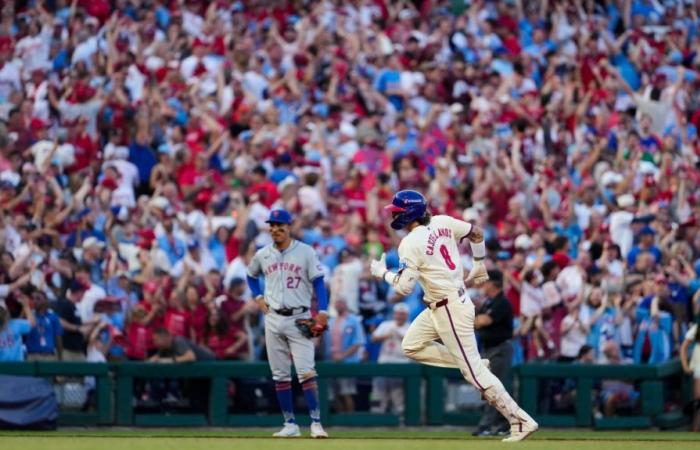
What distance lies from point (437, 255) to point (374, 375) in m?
4.55

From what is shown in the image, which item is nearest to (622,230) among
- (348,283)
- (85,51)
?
(348,283)

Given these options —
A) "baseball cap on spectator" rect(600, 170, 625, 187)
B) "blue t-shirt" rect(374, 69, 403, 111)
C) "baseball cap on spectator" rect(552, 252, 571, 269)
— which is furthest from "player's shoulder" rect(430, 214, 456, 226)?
"blue t-shirt" rect(374, 69, 403, 111)

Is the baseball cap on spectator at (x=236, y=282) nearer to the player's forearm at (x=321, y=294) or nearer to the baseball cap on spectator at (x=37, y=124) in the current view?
the player's forearm at (x=321, y=294)

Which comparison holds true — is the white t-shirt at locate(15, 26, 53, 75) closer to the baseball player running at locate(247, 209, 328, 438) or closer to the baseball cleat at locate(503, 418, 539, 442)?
the baseball player running at locate(247, 209, 328, 438)

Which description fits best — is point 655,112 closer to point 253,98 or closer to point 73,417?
point 253,98

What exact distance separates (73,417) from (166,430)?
107 cm

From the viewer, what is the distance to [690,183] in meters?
21.4

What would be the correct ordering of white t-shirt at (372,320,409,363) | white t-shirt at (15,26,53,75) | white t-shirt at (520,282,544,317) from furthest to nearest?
white t-shirt at (15,26,53,75) < white t-shirt at (520,282,544,317) < white t-shirt at (372,320,409,363)

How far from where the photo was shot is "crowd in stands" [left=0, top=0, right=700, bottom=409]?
17391 mm

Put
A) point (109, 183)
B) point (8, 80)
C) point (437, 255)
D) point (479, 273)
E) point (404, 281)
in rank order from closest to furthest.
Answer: point (404, 281) < point (437, 255) < point (479, 273) < point (109, 183) < point (8, 80)

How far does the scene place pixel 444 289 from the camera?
Answer: 12555 millimetres

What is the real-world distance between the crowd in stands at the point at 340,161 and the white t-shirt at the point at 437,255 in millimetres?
4517

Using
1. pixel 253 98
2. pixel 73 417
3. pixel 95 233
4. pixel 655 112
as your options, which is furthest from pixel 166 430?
pixel 655 112

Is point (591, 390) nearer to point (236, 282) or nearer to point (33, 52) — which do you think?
point (236, 282)
